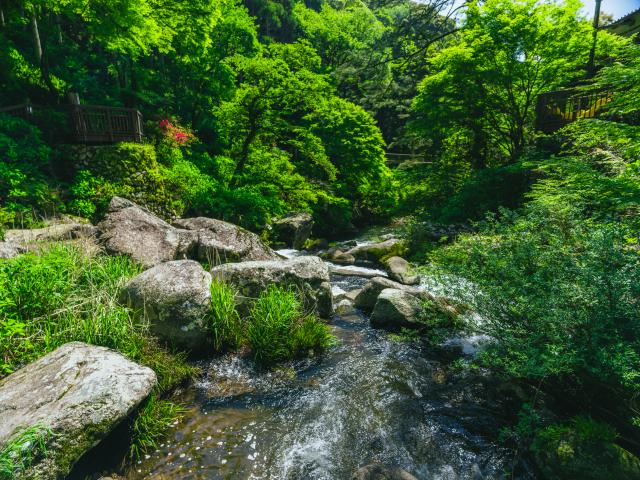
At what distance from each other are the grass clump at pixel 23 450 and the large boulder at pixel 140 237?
511 cm

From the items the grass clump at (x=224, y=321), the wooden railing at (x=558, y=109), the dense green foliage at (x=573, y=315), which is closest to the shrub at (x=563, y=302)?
the dense green foliage at (x=573, y=315)

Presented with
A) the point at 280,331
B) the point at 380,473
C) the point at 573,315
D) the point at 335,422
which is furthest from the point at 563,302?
the point at 280,331

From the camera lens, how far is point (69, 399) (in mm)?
3236

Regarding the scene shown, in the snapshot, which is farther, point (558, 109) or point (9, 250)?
point (558, 109)

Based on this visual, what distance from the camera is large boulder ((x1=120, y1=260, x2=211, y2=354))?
5230mm

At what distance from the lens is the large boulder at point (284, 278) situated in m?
6.59

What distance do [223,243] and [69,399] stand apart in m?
6.70

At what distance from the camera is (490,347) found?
4.47 meters

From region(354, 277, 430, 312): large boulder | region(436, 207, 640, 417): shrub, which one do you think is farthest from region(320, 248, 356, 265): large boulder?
region(436, 207, 640, 417): shrub

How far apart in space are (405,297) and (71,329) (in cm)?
620

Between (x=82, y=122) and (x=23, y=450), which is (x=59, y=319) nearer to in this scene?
(x=23, y=450)

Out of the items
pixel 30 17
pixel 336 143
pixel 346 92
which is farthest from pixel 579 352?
pixel 346 92

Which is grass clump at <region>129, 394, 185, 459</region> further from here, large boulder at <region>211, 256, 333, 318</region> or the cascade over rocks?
the cascade over rocks

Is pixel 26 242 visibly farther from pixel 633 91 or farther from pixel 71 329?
pixel 633 91
